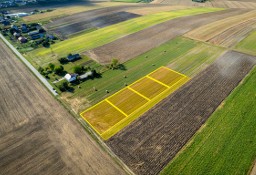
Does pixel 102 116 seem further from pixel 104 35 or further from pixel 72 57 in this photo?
pixel 104 35

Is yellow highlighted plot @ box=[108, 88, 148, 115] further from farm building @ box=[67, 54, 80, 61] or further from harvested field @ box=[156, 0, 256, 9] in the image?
harvested field @ box=[156, 0, 256, 9]

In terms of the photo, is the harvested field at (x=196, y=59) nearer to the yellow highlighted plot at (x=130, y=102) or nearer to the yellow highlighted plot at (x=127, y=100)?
the yellow highlighted plot at (x=130, y=102)

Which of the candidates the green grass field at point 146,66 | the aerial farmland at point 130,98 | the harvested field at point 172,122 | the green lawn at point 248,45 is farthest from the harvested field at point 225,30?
the harvested field at point 172,122

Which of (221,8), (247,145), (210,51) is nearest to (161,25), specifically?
(210,51)

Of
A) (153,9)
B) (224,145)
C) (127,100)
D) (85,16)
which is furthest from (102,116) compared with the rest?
(153,9)

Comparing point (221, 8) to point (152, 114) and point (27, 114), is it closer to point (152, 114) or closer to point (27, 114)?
point (152, 114)
